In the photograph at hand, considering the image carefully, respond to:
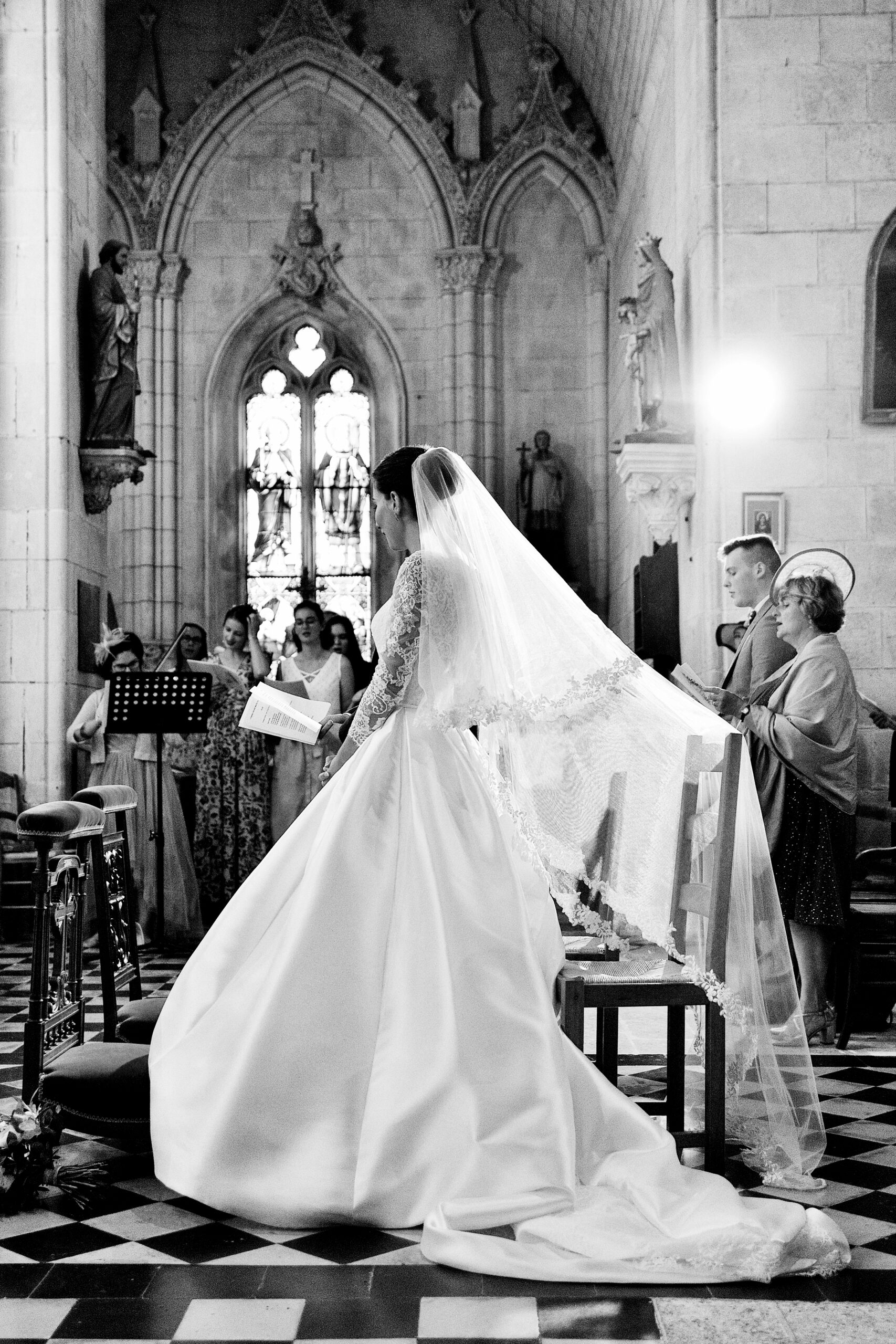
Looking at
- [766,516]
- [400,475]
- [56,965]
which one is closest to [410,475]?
[400,475]

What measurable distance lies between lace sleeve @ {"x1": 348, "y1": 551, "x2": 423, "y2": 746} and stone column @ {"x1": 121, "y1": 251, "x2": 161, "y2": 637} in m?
10.2

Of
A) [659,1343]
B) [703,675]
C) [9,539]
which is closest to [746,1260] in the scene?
[659,1343]

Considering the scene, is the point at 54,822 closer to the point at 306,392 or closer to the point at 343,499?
the point at 343,499

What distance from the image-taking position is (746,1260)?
108 inches

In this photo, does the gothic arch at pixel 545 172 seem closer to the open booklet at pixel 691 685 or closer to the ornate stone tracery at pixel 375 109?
the ornate stone tracery at pixel 375 109

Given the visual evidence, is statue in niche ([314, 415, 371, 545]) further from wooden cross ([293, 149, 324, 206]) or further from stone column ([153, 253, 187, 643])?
wooden cross ([293, 149, 324, 206])

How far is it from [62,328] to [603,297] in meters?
6.77

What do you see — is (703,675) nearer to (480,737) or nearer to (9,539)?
(9,539)

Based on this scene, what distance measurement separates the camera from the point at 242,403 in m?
14.6

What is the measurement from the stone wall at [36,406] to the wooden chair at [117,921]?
3.87 meters

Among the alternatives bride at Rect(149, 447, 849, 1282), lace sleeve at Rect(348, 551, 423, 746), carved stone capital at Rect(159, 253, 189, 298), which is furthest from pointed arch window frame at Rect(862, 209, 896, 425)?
carved stone capital at Rect(159, 253, 189, 298)

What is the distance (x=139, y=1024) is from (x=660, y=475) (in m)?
5.50

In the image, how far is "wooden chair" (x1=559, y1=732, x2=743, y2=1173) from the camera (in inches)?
131

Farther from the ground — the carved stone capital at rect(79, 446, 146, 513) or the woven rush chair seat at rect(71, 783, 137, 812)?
the carved stone capital at rect(79, 446, 146, 513)
